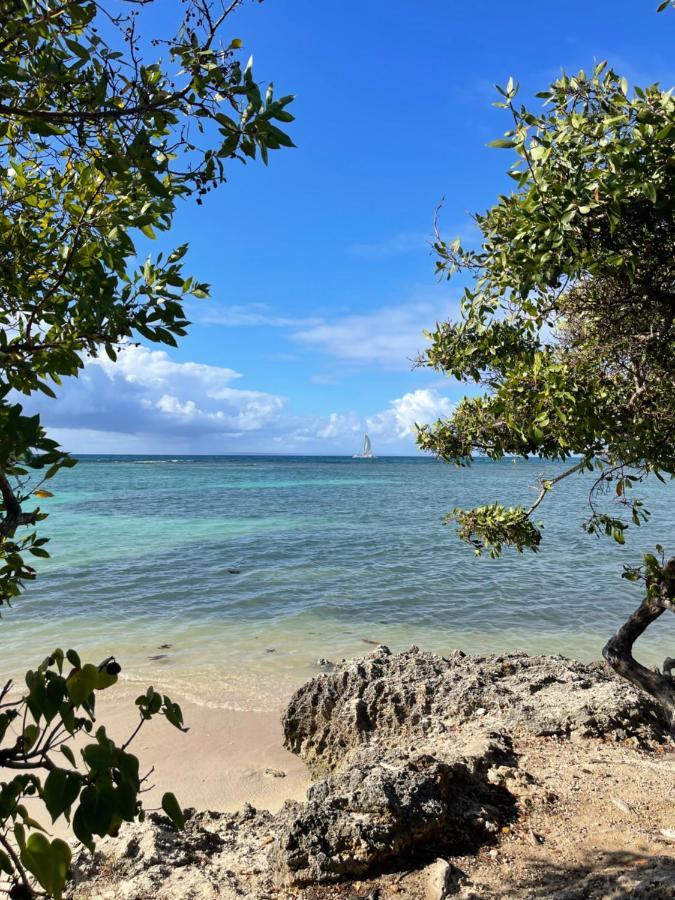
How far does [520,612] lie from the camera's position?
12.5 m

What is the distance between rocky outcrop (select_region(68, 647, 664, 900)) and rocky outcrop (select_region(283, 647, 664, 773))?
0.01 meters

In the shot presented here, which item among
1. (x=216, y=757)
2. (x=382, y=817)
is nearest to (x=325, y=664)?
(x=216, y=757)

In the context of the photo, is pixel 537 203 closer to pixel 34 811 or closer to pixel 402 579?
pixel 34 811

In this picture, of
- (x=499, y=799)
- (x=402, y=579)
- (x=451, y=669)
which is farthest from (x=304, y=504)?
(x=499, y=799)

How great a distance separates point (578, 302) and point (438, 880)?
13.0 feet

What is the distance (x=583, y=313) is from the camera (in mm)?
4500

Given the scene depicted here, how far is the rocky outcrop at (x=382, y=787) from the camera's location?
Result: 12.8 feet

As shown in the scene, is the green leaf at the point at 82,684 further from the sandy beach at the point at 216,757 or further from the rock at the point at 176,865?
→ the sandy beach at the point at 216,757

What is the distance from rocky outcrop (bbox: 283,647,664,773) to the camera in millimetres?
5937

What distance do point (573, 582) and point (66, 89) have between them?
50.4 ft

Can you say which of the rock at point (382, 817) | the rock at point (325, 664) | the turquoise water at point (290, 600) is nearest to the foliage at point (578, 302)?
the turquoise water at point (290, 600)

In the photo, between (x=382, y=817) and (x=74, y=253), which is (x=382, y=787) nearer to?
(x=382, y=817)

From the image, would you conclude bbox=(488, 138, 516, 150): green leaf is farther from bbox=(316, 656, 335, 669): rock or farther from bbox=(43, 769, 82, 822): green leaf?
bbox=(316, 656, 335, 669): rock

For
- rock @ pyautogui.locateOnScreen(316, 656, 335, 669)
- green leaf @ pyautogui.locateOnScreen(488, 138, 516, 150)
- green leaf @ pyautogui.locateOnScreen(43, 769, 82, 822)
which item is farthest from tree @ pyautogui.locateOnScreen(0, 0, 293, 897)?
rock @ pyautogui.locateOnScreen(316, 656, 335, 669)
